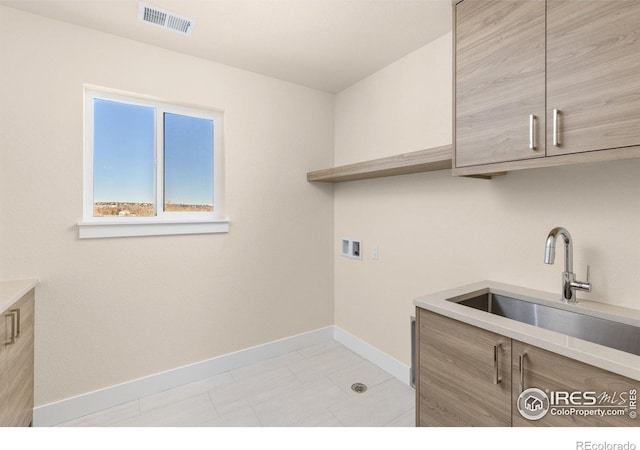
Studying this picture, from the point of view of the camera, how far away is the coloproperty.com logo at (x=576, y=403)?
0.92m

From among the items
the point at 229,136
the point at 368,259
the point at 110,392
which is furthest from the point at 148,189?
the point at 368,259

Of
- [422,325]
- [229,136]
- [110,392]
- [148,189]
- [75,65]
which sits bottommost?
[110,392]

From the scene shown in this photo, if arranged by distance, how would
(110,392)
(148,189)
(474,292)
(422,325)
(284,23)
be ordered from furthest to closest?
1. (148,189)
2. (110,392)
3. (284,23)
4. (474,292)
5. (422,325)

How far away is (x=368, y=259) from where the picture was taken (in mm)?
2693

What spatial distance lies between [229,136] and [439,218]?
68.5 inches

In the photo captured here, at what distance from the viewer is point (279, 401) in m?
2.10

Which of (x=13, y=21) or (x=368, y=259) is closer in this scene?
(x=13, y=21)

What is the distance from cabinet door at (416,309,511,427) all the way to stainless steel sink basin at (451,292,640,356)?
260 millimetres

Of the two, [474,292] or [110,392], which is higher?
[474,292]

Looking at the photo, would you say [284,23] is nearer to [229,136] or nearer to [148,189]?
[229,136]

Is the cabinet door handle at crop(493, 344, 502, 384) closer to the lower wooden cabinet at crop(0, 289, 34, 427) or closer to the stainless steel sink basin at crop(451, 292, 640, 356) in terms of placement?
the stainless steel sink basin at crop(451, 292, 640, 356)

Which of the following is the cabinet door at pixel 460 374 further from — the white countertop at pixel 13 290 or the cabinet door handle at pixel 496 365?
the white countertop at pixel 13 290

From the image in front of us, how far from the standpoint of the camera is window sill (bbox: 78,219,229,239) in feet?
6.48

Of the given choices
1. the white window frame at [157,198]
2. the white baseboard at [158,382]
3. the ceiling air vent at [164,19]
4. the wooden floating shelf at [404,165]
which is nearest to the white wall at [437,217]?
the wooden floating shelf at [404,165]
